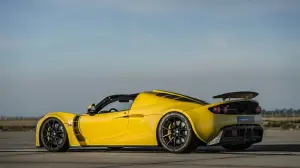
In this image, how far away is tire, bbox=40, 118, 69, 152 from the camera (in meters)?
11.3

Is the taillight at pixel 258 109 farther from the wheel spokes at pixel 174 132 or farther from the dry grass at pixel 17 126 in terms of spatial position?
the dry grass at pixel 17 126

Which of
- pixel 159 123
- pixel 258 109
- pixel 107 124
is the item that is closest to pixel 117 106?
pixel 107 124

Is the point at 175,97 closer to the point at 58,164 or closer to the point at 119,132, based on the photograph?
the point at 119,132

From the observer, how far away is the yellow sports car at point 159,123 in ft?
32.3

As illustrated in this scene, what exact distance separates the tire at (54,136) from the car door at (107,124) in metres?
0.45

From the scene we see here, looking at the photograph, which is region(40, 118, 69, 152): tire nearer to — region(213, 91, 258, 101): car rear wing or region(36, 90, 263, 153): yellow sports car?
region(36, 90, 263, 153): yellow sports car

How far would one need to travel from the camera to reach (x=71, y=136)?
1128cm

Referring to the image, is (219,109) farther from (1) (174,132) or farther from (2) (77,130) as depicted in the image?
(2) (77,130)

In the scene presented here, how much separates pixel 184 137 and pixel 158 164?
231 centimetres

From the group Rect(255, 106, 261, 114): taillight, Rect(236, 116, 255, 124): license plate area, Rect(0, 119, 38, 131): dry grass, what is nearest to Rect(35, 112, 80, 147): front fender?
Rect(236, 116, 255, 124): license plate area

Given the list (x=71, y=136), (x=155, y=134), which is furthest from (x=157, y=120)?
(x=71, y=136)

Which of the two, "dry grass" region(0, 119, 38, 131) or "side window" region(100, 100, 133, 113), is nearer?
"side window" region(100, 100, 133, 113)

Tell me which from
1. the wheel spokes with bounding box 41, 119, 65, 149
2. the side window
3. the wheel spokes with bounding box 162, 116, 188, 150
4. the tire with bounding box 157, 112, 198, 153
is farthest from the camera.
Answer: the wheel spokes with bounding box 41, 119, 65, 149

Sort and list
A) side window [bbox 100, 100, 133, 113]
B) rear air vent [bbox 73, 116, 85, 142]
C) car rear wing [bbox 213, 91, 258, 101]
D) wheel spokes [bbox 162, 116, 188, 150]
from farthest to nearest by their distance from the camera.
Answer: rear air vent [bbox 73, 116, 85, 142] < side window [bbox 100, 100, 133, 113] < car rear wing [bbox 213, 91, 258, 101] < wheel spokes [bbox 162, 116, 188, 150]
